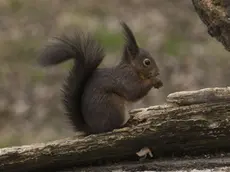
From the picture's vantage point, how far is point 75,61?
3422mm

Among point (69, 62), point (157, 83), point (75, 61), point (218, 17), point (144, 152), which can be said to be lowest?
point (69, 62)

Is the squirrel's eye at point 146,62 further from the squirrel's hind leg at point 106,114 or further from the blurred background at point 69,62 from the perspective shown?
the blurred background at point 69,62

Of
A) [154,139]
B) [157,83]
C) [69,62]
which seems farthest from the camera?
[69,62]

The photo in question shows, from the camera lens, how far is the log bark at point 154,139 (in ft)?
10.0

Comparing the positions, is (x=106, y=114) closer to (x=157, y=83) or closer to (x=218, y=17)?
(x=157, y=83)

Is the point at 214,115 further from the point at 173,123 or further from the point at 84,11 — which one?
the point at 84,11

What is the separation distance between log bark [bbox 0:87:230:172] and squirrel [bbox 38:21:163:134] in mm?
115

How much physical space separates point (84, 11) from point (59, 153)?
4.41m

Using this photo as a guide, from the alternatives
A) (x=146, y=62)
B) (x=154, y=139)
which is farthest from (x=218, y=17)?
(x=154, y=139)

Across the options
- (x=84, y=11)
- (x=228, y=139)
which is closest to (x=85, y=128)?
(x=228, y=139)

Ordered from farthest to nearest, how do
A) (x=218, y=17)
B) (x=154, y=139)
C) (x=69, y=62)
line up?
(x=69, y=62), (x=218, y=17), (x=154, y=139)

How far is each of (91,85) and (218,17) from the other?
2.16ft

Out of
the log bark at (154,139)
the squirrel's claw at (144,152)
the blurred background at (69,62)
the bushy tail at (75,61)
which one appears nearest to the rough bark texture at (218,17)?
the log bark at (154,139)

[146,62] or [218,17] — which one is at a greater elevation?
[218,17]
